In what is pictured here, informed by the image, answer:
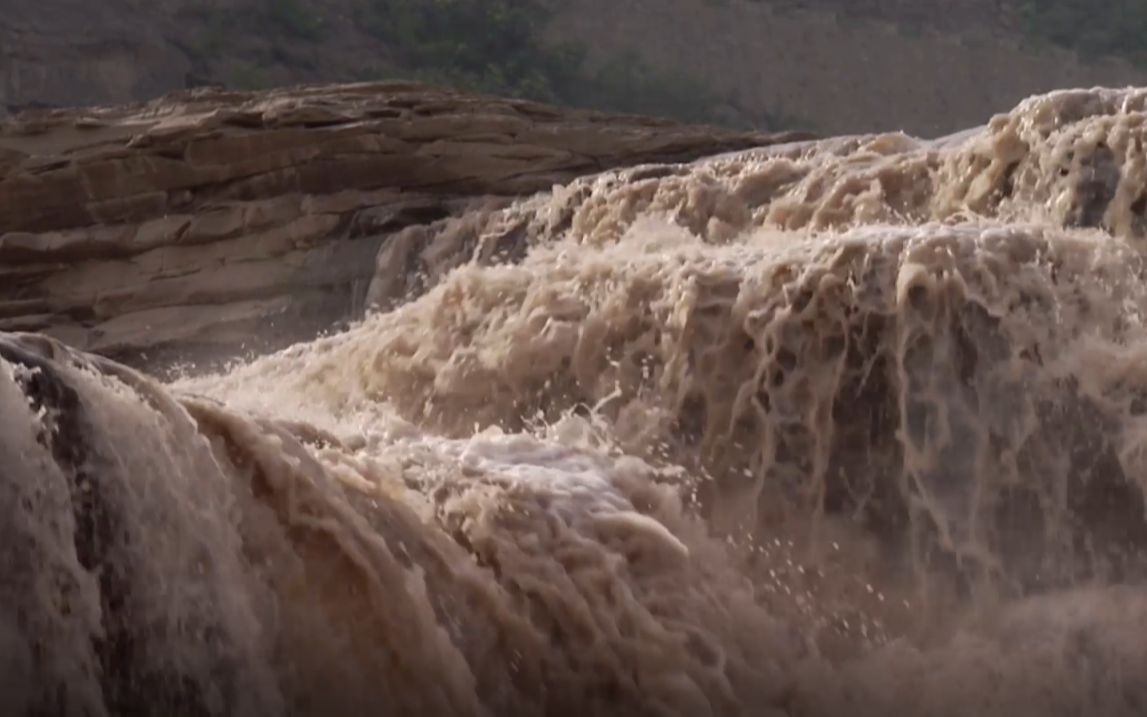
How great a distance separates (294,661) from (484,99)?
4921mm

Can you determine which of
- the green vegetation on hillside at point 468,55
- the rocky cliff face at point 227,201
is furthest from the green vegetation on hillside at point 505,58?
the rocky cliff face at point 227,201

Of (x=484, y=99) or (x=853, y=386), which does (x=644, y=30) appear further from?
(x=853, y=386)

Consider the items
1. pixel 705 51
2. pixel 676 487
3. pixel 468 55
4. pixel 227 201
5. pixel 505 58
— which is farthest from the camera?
pixel 705 51

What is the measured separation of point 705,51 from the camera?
56.5ft

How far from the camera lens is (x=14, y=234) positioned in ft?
23.4

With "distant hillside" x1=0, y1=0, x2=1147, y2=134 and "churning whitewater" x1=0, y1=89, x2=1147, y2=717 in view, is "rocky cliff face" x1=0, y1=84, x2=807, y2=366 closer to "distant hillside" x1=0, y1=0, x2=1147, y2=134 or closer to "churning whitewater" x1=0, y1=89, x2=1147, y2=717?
"churning whitewater" x1=0, y1=89, x2=1147, y2=717

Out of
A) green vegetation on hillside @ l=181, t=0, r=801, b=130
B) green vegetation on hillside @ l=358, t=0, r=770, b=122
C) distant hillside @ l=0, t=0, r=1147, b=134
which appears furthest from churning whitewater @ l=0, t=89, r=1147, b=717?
green vegetation on hillside @ l=358, t=0, r=770, b=122

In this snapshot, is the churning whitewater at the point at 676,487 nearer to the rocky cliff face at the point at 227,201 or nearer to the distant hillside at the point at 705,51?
the rocky cliff face at the point at 227,201

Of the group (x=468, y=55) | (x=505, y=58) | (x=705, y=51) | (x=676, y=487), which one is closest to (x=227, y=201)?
(x=676, y=487)

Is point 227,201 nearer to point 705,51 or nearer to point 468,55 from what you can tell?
point 468,55

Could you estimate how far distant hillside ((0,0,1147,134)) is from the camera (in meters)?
→ 14.6

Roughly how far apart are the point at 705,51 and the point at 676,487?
45.0 ft

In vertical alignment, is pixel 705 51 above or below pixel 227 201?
above

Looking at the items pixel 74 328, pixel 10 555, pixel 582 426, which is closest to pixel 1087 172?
pixel 582 426
